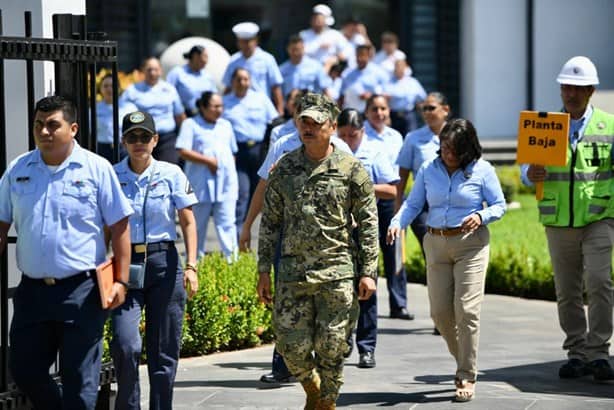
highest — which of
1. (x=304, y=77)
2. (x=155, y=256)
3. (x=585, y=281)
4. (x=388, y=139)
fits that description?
(x=304, y=77)

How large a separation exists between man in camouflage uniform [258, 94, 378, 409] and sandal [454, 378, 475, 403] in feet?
3.53

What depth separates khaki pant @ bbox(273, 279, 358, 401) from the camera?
24.6 feet

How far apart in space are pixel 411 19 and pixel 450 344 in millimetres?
18662

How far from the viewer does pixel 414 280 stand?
13656mm

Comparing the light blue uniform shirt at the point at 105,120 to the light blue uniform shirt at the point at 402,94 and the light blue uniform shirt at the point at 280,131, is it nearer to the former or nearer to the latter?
the light blue uniform shirt at the point at 280,131

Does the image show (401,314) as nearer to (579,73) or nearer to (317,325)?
(579,73)

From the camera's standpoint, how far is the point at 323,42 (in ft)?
65.9

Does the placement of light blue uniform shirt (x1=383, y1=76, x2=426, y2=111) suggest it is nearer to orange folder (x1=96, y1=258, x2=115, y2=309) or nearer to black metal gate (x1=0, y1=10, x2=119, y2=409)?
black metal gate (x1=0, y1=10, x2=119, y2=409)

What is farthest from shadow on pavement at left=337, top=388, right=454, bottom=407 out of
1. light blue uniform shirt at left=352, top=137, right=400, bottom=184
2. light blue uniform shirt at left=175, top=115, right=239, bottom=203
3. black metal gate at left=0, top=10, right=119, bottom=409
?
light blue uniform shirt at left=175, top=115, right=239, bottom=203

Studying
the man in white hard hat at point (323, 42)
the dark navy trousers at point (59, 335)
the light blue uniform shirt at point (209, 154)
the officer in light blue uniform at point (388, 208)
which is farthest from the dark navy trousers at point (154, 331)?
the man in white hard hat at point (323, 42)

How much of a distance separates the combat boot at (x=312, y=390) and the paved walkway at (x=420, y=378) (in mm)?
609

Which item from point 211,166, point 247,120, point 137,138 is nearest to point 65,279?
point 137,138

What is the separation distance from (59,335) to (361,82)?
526 inches

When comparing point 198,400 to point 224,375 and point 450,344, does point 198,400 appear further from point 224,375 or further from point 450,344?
point 450,344
